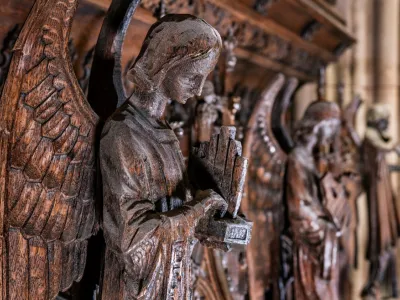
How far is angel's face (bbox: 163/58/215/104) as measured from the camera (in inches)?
65.5

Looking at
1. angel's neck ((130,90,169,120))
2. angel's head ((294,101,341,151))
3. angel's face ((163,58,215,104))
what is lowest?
angel's neck ((130,90,169,120))

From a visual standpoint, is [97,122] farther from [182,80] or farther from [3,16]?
[3,16]

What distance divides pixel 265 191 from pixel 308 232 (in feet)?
1.09

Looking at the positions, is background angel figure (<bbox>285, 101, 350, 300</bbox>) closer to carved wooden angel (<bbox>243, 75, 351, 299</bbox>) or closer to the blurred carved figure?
carved wooden angel (<bbox>243, 75, 351, 299</bbox>)

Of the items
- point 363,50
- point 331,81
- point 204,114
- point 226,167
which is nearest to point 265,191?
point 204,114

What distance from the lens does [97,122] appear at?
1730 millimetres

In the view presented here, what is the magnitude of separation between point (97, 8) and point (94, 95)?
0.42 meters

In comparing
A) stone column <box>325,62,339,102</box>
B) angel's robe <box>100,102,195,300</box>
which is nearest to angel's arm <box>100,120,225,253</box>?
angel's robe <box>100,102,195,300</box>

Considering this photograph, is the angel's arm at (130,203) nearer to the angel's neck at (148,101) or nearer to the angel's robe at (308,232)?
the angel's neck at (148,101)

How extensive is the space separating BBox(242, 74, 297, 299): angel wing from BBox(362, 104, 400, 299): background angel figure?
1.29 meters

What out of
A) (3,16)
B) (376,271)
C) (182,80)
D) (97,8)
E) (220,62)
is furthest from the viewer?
(376,271)

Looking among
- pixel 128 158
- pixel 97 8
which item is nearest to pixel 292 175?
pixel 97 8

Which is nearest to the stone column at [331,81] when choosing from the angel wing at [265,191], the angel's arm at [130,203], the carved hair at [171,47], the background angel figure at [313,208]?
the background angel figure at [313,208]

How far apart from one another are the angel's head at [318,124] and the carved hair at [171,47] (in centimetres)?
181
